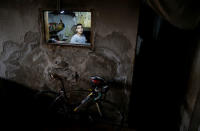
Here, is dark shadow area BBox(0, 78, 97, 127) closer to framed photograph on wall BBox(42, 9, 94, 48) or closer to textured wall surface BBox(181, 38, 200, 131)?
framed photograph on wall BBox(42, 9, 94, 48)

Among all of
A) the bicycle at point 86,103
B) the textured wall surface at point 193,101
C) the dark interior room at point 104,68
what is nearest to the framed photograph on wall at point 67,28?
the dark interior room at point 104,68

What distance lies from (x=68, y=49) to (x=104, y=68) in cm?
126

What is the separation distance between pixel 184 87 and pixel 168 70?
58cm

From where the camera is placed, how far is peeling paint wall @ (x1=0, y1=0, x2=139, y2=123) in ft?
12.5

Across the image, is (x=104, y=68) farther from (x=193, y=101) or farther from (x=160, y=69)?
(x=193, y=101)

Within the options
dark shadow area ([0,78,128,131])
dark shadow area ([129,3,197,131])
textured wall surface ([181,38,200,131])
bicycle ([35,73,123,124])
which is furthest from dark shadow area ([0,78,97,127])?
textured wall surface ([181,38,200,131])

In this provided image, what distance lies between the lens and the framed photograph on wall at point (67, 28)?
14.1 ft

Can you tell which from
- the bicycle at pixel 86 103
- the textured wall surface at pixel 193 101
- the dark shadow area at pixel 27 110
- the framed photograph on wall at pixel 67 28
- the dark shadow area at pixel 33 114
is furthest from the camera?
the dark shadow area at pixel 27 110

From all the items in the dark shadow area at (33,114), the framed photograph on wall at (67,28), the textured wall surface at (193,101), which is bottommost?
the dark shadow area at (33,114)

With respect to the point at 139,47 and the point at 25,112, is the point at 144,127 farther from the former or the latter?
the point at 25,112

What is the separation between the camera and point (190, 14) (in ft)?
8.96

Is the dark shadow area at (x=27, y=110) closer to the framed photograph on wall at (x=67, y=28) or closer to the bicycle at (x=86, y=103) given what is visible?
the bicycle at (x=86, y=103)

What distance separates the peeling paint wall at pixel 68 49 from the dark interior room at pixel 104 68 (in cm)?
2

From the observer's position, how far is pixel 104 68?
4.27 meters
